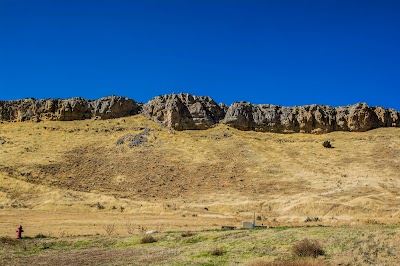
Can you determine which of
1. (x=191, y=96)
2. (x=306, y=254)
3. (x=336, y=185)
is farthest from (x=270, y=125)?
(x=306, y=254)

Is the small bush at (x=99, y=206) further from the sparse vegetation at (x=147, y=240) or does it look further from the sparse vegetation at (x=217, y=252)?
the sparse vegetation at (x=217, y=252)

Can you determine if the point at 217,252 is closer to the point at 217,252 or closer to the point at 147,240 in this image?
the point at 217,252

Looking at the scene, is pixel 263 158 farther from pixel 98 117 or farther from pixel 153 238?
pixel 153 238

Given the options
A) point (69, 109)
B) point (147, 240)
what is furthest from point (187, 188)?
point (69, 109)

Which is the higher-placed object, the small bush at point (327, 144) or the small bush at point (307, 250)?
the small bush at point (327, 144)

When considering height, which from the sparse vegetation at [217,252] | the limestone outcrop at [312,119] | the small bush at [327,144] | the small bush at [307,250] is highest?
the limestone outcrop at [312,119]

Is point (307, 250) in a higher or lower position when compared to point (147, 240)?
higher

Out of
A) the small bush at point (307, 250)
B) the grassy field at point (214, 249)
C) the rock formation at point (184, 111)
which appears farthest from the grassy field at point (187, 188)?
the rock formation at point (184, 111)

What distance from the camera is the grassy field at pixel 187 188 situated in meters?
17.1

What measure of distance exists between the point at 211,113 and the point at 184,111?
18.0ft

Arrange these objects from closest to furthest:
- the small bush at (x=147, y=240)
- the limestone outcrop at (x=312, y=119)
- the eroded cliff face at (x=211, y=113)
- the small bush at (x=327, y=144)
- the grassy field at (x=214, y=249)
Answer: the grassy field at (x=214, y=249), the small bush at (x=147, y=240), the small bush at (x=327, y=144), the eroded cliff face at (x=211, y=113), the limestone outcrop at (x=312, y=119)

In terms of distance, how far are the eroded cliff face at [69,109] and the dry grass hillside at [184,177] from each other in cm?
235

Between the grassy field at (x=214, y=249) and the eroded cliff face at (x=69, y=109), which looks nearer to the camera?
the grassy field at (x=214, y=249)

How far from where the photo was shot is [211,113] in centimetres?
7669
